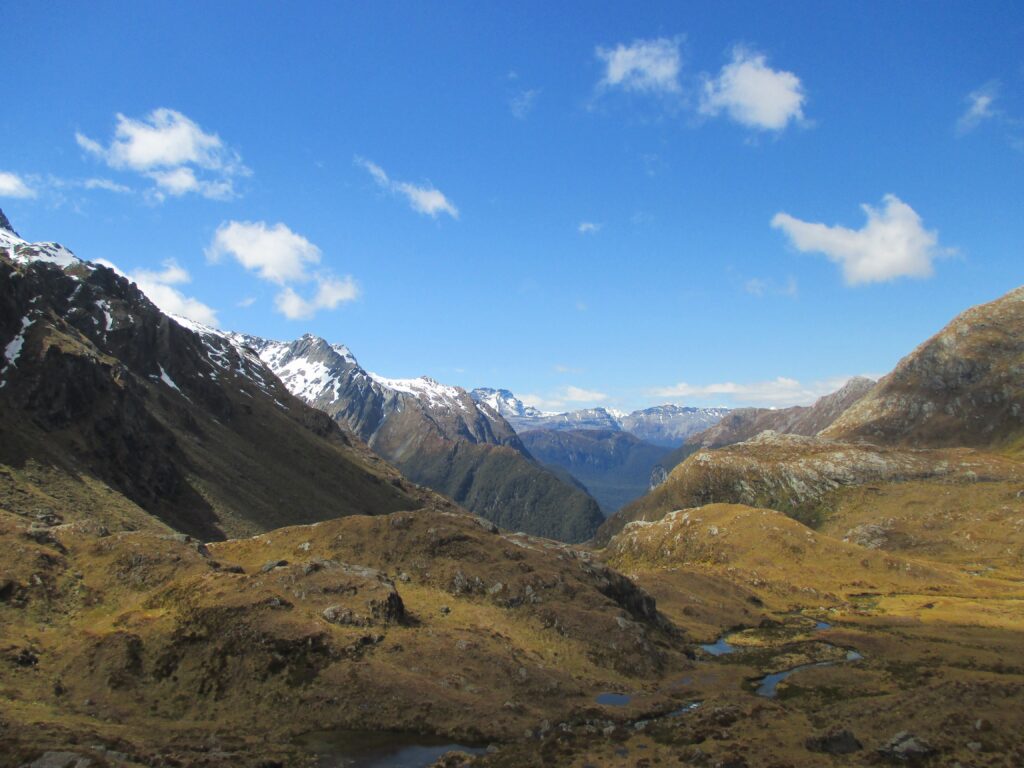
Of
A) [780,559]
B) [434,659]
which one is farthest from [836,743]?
[780,559]

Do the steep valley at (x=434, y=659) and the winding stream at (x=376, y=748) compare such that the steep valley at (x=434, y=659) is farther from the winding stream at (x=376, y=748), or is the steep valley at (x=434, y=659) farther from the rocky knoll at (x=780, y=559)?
the rocky knoll at (x=780, y=559)

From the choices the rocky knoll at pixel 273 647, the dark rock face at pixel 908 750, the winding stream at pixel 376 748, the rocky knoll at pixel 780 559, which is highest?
the rocky knoll at pixel 273 647

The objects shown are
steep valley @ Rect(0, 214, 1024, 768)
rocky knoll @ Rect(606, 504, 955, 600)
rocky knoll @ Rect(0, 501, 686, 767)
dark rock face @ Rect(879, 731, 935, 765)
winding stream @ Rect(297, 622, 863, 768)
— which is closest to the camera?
dark rock face @ Rect(879, 731, 935, 765)

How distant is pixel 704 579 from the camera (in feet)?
440

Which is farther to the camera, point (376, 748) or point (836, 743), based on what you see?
point (376, 748)

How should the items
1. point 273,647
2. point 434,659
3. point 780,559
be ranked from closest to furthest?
point 273,647 → point 434,659 → point 780,559

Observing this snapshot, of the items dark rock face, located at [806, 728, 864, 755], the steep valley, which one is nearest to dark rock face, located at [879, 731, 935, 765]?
the steep valley

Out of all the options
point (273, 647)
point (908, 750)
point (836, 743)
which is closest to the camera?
point (908, 750)

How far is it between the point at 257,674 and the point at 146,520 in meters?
93.7

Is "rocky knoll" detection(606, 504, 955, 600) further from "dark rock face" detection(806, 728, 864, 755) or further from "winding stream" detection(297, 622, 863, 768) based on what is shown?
"winding stream" detection(297, 622, 863, 768)

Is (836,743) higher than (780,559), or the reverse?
(836,743)

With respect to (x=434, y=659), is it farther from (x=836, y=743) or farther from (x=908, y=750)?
(x=908, y=750)

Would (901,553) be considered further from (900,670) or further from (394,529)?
(394,529)

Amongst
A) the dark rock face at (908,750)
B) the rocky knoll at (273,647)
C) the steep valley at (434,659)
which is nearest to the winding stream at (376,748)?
the steep valley at (434,659)
